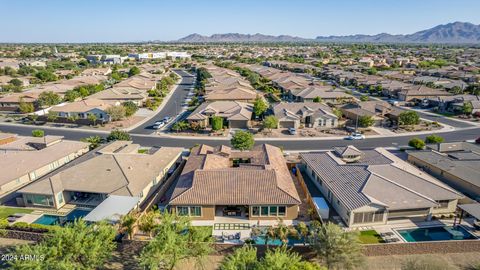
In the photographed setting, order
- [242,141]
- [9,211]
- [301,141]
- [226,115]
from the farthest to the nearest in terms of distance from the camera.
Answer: [226,115]
[301,141]
[242,141]
[9,211]

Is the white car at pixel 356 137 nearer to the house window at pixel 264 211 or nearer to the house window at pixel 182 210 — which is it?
the house window at pixel 264 211

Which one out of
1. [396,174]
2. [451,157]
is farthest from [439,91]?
[396,174]

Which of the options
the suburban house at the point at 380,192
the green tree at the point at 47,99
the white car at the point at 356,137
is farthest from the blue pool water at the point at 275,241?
the green tree at the point at 47,99

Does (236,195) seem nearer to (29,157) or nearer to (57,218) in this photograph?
(57,218)

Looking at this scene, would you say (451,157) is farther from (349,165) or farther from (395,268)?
(395,268)

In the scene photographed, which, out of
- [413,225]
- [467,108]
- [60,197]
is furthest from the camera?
[467,108]

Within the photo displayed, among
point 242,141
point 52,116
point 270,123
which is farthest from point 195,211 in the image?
point 52,116
